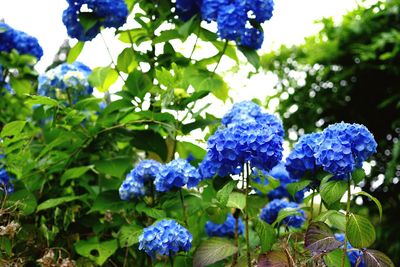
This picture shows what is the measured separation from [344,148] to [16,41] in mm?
1648

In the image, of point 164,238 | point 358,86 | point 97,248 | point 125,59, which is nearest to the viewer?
point 164,238

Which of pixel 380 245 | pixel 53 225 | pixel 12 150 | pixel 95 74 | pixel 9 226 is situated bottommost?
pixel 380 245

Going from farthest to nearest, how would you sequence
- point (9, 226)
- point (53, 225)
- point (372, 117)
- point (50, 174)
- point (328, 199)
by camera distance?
point (372, 117), point (50, 174), point (53, 225), point (9, 226), point (328, 199)

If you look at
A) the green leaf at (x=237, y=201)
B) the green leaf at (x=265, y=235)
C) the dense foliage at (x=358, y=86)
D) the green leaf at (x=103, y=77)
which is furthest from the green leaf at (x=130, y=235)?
the dense foliage at (x=358, y=86)

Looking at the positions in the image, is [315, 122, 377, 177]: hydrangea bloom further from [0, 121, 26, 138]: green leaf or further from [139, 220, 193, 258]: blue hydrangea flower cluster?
[0, 121, 26, 138]: green leaf

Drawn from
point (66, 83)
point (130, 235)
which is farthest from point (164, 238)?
point (66, 83)

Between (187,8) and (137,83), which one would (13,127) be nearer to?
(137,83)

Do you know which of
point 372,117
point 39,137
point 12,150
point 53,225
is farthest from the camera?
point 372,117

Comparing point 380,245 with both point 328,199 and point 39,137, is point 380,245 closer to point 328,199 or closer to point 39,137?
point 39,137

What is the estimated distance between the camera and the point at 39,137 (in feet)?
9.98

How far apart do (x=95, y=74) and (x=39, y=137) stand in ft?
2.73

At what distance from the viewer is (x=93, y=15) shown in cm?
221

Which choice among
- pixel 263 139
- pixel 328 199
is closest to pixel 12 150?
pixel 263 139

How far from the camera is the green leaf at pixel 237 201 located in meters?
1.76
